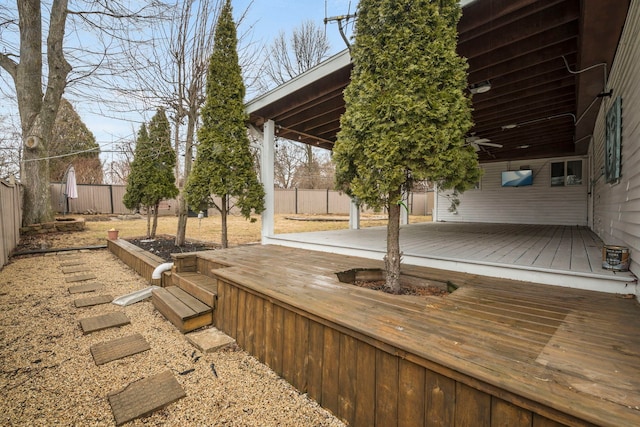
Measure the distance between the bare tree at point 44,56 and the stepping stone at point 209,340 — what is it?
733 cm

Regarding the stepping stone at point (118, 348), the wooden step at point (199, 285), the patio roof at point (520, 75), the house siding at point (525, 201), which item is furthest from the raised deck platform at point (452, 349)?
the house siding at point (525, 201)

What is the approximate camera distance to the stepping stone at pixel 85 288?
385 cm

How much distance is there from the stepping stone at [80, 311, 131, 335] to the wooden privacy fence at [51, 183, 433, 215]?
11.0 m

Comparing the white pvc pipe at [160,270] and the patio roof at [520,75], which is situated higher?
the patio roof at [520,75]

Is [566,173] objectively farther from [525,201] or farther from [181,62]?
[181,62]

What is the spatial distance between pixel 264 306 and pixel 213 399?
2.15 feet

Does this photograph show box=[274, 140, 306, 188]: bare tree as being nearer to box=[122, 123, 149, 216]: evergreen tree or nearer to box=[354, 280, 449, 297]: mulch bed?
box=[122, 123, 149, 216]: evergreen tree

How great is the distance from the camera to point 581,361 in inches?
47.0

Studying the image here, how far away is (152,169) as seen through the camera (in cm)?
662

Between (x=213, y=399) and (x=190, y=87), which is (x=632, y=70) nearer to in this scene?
(x=213, y=399)

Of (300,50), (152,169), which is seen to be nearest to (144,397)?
(152,169)

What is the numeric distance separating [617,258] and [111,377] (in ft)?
12.9

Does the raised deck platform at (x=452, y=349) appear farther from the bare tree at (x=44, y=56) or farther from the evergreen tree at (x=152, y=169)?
the bare tree at (x=44, y=56)

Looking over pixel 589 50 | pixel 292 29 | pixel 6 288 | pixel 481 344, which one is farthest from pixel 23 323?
pixel 292 29
